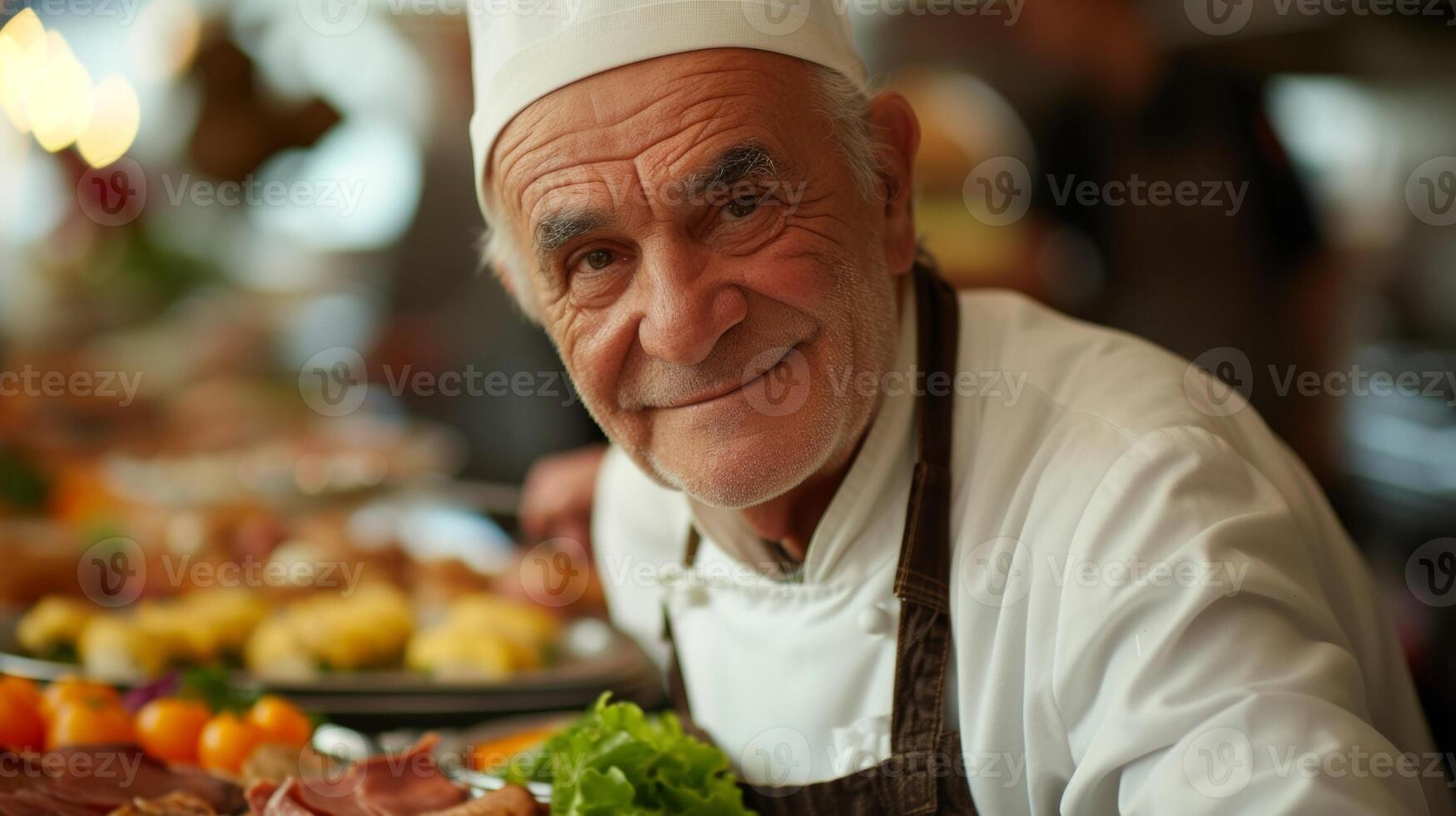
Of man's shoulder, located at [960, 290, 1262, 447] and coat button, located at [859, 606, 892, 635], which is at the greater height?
man's shoulder, located at [960, 290, 1262, 447]

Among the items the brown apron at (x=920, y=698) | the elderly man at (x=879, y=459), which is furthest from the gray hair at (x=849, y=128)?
the brown apron at (x=920, y=698)

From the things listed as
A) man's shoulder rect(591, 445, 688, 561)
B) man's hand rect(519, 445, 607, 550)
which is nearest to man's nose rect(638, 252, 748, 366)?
man's shoulder rect(591, 445, 688, 561)

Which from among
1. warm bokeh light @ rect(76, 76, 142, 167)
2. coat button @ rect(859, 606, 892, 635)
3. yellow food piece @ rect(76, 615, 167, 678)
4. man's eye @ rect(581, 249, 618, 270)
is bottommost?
yellow food piece @ rect(76, 615, 167, 678)

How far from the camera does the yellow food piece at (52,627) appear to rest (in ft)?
8.30

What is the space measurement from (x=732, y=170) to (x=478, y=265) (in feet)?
13.4

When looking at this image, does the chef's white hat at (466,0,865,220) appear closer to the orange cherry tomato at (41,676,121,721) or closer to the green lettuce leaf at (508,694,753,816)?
the green lettuce leaf at (508,694,753,816)

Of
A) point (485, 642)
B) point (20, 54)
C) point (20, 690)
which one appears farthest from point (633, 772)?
point (20, 54)

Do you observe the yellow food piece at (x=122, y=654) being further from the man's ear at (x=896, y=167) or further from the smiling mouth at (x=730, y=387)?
the man's ear at (x=896, y=167)

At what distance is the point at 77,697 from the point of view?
1.89 metres

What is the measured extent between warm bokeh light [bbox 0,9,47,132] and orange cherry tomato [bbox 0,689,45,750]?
247cm

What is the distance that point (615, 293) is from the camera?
5.24 ft

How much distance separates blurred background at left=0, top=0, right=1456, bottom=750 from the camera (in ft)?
12.4

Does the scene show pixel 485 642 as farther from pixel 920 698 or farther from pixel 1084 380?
pixel 1084 380

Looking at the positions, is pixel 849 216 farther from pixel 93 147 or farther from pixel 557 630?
pixel 93 147
